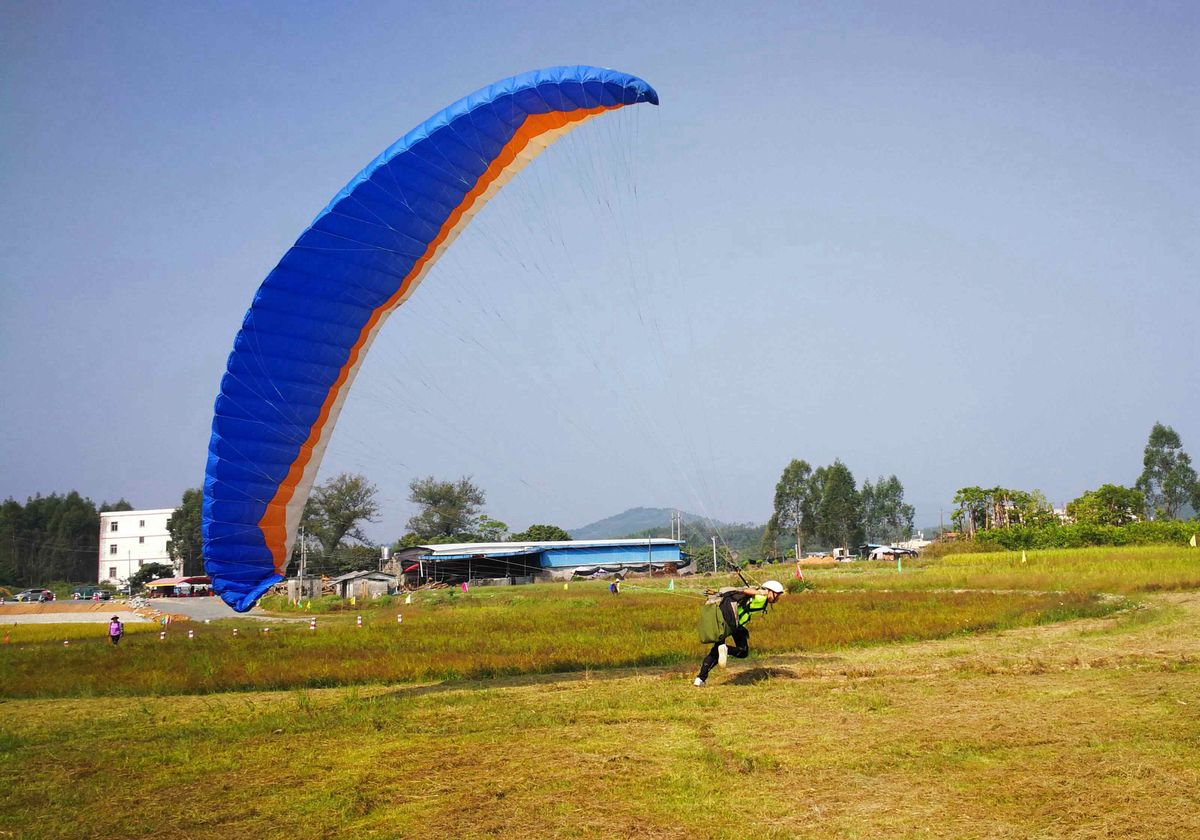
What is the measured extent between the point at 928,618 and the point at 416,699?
10.9 metres

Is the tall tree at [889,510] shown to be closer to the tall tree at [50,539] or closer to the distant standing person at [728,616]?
Result: the tall tree at [50,539]


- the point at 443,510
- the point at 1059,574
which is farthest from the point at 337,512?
the point at 1059,574

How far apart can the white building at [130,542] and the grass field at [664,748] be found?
99.7 m

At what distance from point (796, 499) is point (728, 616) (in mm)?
91143

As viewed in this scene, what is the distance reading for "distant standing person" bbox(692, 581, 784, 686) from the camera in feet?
35.0

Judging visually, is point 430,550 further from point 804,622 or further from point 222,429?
point 222,429

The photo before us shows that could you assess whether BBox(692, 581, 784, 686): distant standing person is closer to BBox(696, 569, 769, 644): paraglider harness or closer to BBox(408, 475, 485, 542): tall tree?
BBox(696, 569, 769, 644): paraglider harness

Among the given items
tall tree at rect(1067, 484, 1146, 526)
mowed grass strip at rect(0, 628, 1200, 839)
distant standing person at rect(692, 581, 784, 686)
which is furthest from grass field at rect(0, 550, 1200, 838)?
tall tree at rect(1067, 484, 1146, 526)

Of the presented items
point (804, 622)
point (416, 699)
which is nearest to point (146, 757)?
point (416, 699)

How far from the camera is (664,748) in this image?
24.4 feet

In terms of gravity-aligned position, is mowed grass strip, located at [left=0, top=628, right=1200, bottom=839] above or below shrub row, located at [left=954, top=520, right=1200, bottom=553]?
below

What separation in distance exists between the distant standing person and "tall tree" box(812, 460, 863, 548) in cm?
8887

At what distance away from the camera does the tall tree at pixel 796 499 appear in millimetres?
98938

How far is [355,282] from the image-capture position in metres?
11.3
